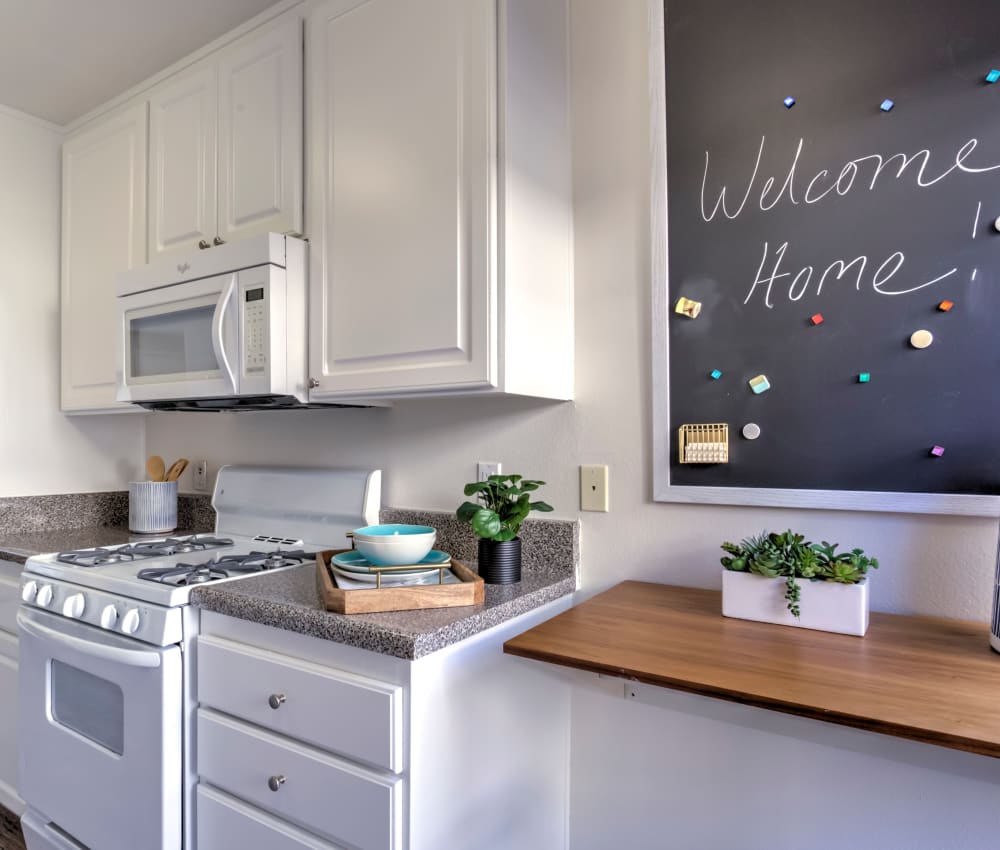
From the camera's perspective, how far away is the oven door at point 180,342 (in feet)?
5.61

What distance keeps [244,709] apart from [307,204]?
1.23 metres

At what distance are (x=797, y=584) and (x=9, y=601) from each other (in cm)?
226

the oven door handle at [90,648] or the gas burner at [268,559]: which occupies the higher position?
the gas burner at [268,559]

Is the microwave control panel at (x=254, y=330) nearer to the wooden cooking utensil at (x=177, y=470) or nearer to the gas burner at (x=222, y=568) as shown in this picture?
the gas burner at (x=222, y=568)

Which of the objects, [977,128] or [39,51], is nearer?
[977,128]

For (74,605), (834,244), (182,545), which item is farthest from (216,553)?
(834,244)

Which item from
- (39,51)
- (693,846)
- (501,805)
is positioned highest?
(39,51)

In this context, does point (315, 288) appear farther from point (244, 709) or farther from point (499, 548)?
point (244, 709)

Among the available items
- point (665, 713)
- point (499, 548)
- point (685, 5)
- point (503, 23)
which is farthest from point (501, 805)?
point (685, 5)

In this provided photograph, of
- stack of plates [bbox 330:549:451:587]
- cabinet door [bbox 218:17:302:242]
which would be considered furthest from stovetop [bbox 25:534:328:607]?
cabinet door [bbox 218:17:302:242]

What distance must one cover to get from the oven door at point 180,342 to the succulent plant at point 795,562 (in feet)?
4.34

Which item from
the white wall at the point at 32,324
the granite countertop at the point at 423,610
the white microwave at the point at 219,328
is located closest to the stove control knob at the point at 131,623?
the granite countertop at the point at 423,610

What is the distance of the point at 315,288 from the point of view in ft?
5.41

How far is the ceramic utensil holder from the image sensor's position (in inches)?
92.2
